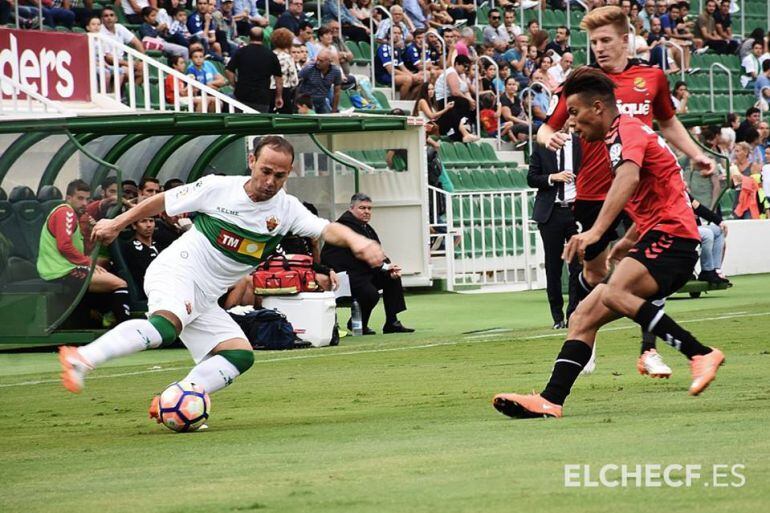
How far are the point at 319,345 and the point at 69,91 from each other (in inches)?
235

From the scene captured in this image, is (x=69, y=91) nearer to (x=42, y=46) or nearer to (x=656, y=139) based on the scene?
(x=42, y=46)

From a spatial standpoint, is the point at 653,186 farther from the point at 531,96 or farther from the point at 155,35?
the point at 531,96

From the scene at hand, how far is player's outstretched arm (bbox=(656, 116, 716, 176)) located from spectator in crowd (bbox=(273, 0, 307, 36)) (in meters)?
16.3

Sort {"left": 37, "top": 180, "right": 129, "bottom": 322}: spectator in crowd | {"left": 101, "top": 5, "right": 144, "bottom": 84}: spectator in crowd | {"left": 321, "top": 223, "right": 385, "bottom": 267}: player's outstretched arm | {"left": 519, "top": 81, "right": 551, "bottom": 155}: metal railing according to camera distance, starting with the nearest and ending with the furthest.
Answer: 1. {"left": 321, "top": 223, "right": 385, "bottom": 267}: player's outstretched arm
2. {"left": 37, "top": 180, "right": 129, "bottom": 322}: spectator in crowd
3. {"left": 101, "top": 5, "right": 144, "bottom": 84}: spectator in crowd
4. {"left": 519, "top": 81, "right": 551, "bottom": 155}: metal railing

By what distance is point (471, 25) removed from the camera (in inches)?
1332

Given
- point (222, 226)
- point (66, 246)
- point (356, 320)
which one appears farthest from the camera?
point (356, 320)

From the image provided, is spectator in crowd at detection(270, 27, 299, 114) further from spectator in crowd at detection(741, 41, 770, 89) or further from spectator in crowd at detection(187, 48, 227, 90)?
spectator in crowd at detection(741, 41, 770, 89)

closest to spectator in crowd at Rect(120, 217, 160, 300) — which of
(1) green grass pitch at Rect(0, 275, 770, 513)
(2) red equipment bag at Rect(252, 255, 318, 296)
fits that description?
(2) red equipment bag at Rect(252, 255, 318, 296)

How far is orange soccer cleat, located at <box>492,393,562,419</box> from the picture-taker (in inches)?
354

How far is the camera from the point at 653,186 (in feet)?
30.2

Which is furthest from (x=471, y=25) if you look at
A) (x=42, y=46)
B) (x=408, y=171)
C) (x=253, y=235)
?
(x=253, y=235)

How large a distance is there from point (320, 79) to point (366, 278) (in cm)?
817

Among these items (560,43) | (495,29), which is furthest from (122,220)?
(560,43)

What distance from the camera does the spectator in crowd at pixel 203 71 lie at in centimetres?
2456
